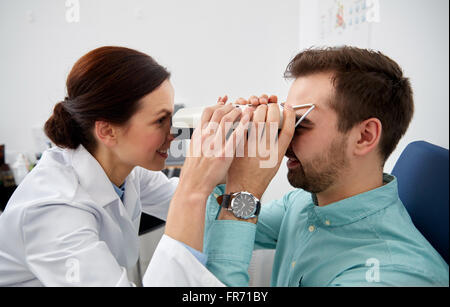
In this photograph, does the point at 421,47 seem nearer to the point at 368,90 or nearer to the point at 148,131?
the point at 368,90

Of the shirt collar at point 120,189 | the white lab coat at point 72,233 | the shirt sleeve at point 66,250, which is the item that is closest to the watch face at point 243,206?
the white lab coat at point 72,233

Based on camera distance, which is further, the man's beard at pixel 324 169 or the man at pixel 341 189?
the man's beard at pixel 324 169

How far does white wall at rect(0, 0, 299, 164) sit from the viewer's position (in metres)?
1.22

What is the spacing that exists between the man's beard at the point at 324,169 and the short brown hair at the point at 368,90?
0.05m

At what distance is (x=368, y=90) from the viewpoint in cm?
Answer: 62

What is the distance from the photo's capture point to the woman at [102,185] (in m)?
0.54

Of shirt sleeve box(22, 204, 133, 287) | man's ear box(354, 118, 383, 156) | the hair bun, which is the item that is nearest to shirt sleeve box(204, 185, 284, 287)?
shirt sleeve box(22, 204, 133, 287)

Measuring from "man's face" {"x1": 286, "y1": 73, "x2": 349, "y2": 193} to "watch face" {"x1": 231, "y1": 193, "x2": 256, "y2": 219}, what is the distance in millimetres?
179

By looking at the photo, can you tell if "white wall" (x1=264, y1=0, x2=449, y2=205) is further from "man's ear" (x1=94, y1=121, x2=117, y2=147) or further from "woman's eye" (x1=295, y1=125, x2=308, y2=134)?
"man's ear" (x1=94, y1=121, x2=117, y2=147)

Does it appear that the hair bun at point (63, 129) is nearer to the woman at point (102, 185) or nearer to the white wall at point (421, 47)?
the woman at point (102, 185)

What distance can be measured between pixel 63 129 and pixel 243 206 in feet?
1.93

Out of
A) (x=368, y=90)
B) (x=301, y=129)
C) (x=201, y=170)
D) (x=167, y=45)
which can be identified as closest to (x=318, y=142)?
(x=301, y=129)
